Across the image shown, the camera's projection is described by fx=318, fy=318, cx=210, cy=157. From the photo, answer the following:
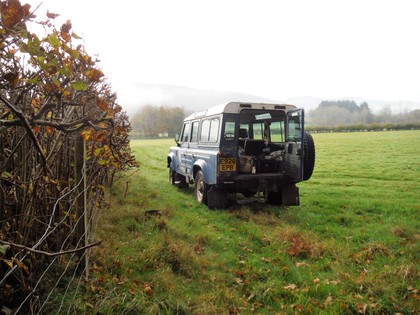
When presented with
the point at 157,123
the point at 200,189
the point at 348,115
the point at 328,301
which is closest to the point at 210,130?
the point at 200,189

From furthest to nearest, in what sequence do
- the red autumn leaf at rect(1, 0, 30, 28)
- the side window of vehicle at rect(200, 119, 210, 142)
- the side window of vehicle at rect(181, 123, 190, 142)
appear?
the side window of vehicle at rect(181, 123, 190, 142)
the side window of vehicle at rect(200, 119, 210, 142)
the red autumn leaf at rect(1, 0, 30, 28)

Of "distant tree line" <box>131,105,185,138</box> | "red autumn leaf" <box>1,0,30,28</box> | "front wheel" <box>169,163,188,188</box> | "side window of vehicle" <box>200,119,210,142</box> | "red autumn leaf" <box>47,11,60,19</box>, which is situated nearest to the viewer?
"red autumn leaf" <box>1,0,30,28</box>

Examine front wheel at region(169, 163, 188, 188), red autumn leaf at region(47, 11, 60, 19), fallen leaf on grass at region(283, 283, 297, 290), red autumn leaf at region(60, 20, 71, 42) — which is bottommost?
fallen leaf on grass at region(283, 283, 297, 290)

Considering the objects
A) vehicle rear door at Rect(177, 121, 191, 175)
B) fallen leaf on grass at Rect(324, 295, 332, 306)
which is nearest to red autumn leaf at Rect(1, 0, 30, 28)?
fallen leaf on grass at Rect(324, 295, 332, 306)

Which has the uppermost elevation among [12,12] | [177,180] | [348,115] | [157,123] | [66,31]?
[348,115]

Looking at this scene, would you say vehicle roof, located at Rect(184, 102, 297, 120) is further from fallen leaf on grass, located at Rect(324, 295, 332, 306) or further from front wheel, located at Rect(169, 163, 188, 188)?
fallen leaf on grass, located at Rect(324, 295, 332, 306)

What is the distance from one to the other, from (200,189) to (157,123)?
65756mm

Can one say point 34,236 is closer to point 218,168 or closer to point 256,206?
point 218,168

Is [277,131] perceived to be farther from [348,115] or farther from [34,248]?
[348,115]

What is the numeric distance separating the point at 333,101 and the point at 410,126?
92.9 meters

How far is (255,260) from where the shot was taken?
4.72 m

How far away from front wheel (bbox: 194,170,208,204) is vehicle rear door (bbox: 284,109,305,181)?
2052 mm

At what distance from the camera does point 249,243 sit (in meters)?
5.42

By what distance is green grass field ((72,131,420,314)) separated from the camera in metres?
3.46
